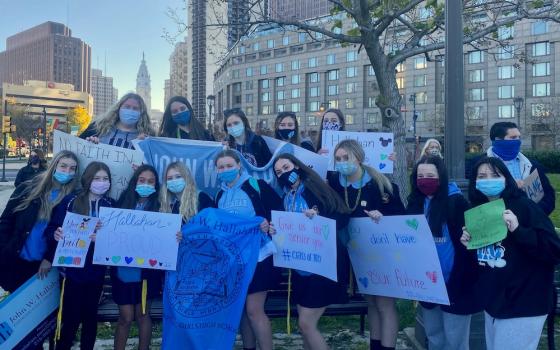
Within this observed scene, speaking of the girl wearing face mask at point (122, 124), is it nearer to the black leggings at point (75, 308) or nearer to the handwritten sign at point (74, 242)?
the handwritten sign at point (74, 242)

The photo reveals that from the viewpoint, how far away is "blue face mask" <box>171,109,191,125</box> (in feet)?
18.2

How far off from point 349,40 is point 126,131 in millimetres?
5154

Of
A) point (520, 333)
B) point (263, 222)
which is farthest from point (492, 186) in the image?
point (263, 222)

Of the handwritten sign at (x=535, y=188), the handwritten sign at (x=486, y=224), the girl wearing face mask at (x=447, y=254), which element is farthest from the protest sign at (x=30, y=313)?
the handwritten sign at (x=535, y=188)

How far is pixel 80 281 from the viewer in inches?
169

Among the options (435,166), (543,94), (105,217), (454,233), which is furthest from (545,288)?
(543,94)

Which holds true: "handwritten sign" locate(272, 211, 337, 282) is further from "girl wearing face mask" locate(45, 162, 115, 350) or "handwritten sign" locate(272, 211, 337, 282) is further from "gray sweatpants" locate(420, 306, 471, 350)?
"girl wearing face mask" locate(45, 162, 115, 350)

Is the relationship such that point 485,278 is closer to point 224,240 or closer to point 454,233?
point 454,233

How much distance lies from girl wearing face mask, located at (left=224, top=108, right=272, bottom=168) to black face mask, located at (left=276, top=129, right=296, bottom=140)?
215mm

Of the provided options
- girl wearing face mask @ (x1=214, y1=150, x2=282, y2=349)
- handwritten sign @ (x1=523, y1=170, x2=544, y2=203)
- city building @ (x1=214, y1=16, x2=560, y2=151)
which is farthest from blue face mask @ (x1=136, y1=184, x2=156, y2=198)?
city building @ (x1=214, y1=16, x2=560, y2=151)

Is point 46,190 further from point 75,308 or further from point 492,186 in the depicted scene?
point 492,186

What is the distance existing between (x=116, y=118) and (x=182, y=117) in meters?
0.69

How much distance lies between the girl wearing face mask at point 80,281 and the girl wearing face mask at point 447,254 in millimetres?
2704

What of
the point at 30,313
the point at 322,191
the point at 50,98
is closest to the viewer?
the point at 30,313
